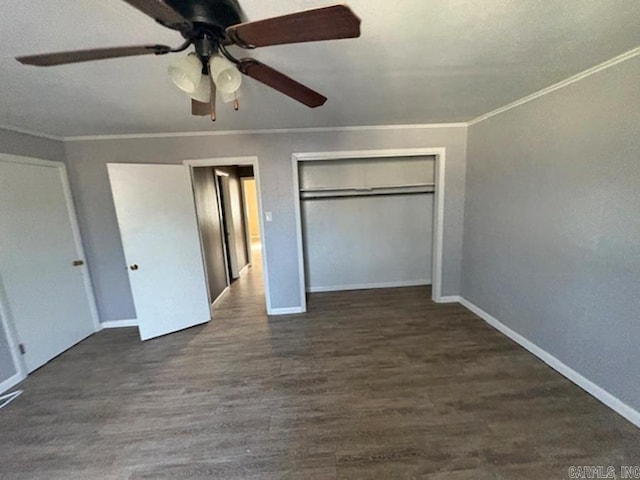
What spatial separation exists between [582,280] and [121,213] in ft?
13.4

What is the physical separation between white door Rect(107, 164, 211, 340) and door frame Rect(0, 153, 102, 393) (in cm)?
76

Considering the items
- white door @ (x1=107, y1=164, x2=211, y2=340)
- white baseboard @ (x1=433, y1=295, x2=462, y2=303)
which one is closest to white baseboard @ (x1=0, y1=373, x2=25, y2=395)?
white door @ (x1=107, y1=164, x2=211, y2=340)

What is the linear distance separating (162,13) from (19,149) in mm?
2911

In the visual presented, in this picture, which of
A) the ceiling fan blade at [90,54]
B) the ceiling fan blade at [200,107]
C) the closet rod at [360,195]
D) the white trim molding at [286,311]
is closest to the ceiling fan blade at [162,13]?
the ceiling fan blade at [90,54]

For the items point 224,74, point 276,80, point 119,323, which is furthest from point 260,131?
point 119,323

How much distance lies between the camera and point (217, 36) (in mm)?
1047

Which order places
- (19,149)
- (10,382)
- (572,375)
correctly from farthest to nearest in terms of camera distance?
1. (19,149)
2. (10,382)
3. (572,375)

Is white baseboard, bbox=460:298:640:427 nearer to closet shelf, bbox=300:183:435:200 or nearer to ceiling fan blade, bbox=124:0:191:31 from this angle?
closet shelf, bbox=300:183:435:200

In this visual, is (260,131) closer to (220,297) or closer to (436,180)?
(436,180)

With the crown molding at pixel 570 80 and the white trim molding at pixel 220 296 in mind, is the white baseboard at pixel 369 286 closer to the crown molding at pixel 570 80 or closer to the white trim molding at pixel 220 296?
the white trim molding at pixel 220 296

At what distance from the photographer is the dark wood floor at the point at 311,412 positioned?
1.54m

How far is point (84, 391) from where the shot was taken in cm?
224

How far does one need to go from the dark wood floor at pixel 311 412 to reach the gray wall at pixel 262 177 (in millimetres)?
720

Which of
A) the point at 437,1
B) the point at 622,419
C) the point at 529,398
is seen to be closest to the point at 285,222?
the point at 437,1
